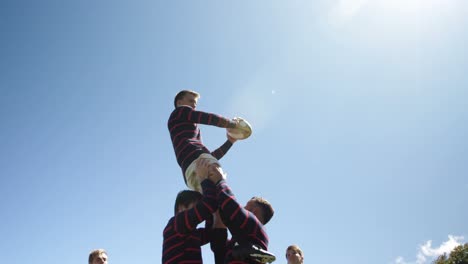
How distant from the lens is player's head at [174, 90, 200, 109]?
5090mm

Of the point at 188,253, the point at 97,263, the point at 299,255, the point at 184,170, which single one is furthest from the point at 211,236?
the point at 97,263

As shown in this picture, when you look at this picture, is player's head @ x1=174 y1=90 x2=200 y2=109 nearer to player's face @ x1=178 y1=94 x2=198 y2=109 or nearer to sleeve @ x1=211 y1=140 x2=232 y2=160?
player's face @ x1=178 y1=94 x2=198 y2=109

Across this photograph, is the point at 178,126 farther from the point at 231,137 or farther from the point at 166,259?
the point at 166,259

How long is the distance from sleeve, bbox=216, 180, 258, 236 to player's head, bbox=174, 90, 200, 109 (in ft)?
8.21

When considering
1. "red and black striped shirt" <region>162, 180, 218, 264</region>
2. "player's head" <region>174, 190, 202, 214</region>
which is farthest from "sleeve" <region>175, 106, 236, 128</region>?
"red and black striped shirt" <region>162, 180, 218, 264</region>

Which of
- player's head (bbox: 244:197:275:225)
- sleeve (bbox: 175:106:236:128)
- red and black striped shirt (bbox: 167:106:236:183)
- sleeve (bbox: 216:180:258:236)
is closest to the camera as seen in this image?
sleeve (bbox: 216:180:258:236)

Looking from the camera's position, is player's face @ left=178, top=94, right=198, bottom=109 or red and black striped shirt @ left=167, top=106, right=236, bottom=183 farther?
player's face @ left=178, top=94, right=198, bottom=109

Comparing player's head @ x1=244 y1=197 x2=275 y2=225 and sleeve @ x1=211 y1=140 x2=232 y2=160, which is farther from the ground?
sleeve @ x1=211 y1=140 x2=232 y2=160

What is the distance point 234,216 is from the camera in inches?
109

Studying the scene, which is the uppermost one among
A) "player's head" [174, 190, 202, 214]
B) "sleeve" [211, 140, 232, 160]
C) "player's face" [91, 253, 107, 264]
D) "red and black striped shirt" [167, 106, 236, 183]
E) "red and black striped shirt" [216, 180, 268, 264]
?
"sleeve" [211, 140, 232, 160]

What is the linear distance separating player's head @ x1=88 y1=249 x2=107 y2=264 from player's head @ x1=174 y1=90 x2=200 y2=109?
2.50 m

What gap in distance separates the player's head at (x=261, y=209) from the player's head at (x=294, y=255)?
969 mm

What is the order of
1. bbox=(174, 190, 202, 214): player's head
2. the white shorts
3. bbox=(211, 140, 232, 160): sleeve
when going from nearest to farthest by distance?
1. bbox=(174, 190, 202, 214): player's head
2. the white shorts
3. bbox=(211, 140, 232, 160): sleeve

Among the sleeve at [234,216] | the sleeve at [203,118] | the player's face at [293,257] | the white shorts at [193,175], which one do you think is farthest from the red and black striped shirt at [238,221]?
the player's face at [293,257]
